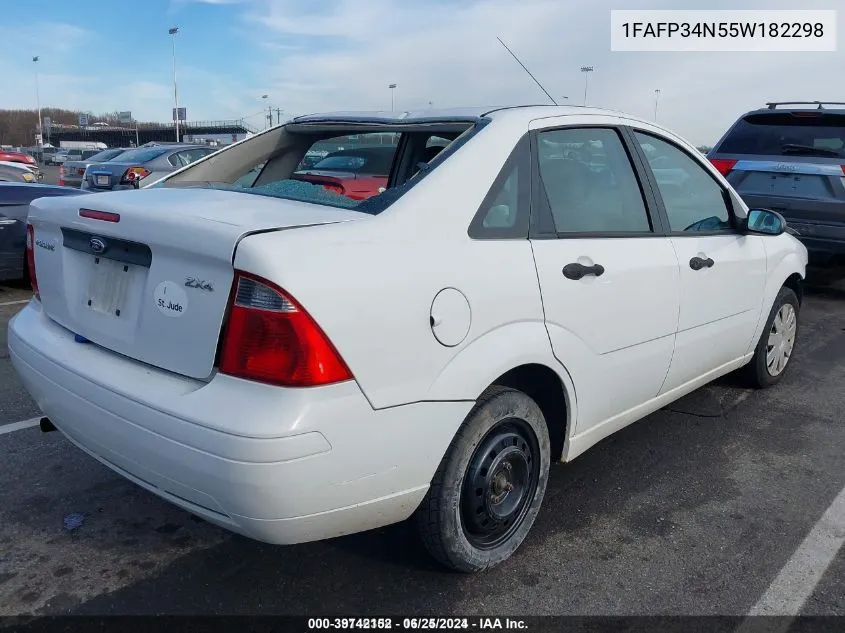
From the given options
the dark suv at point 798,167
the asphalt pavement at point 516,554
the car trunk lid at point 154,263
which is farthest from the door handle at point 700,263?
the dark suv at point 798,167

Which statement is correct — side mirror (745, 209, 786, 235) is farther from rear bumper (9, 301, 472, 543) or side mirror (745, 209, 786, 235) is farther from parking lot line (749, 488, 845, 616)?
rear bumper (9, 301, 472, 543)

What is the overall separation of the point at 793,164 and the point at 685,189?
4.17 metres

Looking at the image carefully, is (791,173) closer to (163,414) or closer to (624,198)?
(624,198)

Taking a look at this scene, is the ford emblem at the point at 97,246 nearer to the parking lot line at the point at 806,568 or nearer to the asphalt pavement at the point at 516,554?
the asphalt pavement at the point at 516,554

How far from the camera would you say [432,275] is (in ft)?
7.37

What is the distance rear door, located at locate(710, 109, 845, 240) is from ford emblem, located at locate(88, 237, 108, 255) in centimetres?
661

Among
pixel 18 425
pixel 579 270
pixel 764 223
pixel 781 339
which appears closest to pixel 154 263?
pixel 579 270


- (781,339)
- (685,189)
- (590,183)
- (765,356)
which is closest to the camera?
(590,183)

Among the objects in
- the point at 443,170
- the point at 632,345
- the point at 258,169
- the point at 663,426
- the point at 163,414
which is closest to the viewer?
the point at 163,414

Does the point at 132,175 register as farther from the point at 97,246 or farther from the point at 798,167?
the point at 97,246

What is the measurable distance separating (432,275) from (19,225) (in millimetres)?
6328

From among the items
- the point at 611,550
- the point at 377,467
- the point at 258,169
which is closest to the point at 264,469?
the point at 377,467

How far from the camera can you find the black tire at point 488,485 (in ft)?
7.93

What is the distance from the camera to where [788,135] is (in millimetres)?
7277
